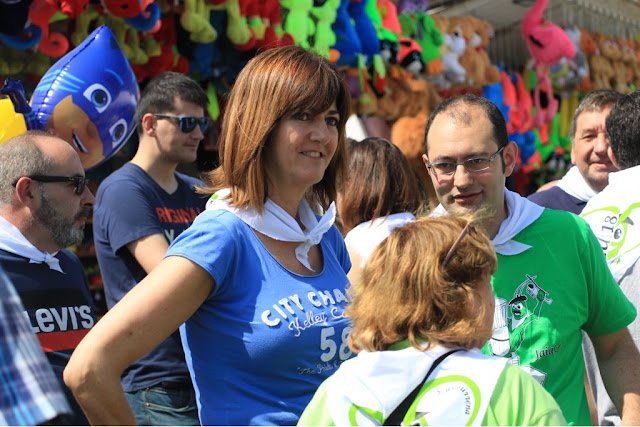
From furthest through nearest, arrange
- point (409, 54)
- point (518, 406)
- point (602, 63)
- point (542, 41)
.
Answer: point (602, 63), point (542, 41), point (409, 54), point (518, 406)

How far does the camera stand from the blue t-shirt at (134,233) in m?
2.92

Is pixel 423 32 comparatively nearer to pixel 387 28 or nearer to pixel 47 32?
pixel 387 28

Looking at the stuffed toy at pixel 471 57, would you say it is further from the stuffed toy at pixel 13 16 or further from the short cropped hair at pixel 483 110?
the short cropped hair at pixel 483 110

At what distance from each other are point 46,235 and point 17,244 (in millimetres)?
128

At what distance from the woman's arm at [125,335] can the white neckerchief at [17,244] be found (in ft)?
2.95

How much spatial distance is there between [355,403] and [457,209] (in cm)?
102

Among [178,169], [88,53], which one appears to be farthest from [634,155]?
[178,169]

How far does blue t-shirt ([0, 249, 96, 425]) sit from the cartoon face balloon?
0.81m

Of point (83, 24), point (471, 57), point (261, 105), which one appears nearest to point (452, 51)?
point (471, 57)

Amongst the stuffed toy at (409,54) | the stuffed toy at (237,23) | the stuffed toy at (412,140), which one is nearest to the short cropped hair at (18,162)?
the stuffed toy at (237,23)

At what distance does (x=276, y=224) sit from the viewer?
184cm

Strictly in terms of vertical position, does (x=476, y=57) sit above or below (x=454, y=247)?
above

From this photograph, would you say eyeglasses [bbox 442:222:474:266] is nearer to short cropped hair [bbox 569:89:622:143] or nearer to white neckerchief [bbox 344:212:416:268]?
white neckerchief [bbox 344:212:416:268]

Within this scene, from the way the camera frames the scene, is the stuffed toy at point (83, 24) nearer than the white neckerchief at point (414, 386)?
No
